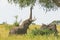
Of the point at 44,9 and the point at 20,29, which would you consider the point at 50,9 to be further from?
the point at 20,29

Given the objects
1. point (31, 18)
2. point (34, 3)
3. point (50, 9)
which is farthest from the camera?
point (50, 9)

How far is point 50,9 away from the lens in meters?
29.5

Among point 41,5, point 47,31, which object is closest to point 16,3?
point 41,5

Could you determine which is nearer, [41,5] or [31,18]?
[31,18]

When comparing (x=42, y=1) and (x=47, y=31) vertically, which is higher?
(x=42, y=1)

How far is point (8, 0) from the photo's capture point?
93.9 feet

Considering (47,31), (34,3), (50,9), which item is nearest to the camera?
(47,31)

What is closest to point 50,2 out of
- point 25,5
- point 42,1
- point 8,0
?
point 42,1

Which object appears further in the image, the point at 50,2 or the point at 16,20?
the point at 16,20

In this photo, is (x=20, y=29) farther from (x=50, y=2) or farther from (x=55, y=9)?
(x=55, y=9)

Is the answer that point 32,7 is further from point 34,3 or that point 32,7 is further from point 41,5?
point 41,5

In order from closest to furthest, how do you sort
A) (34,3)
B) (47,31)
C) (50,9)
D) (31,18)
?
(47,31) → (31,18) → (34,3) → (50,9)

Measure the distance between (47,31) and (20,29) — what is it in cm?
257

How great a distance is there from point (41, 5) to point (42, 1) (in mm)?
2483
